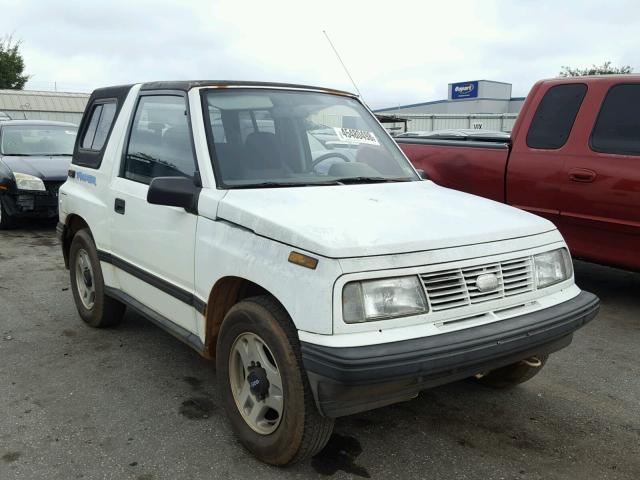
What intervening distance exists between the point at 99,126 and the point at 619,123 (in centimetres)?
417

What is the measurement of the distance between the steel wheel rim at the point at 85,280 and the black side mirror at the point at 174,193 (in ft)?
5.47

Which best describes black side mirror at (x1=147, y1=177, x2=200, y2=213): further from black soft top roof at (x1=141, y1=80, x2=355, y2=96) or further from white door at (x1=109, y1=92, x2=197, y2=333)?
black soft top roof at (x1=141, y1=80, x2=355, y2=96)

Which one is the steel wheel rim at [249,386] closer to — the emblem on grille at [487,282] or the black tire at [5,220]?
the emblem on grille at [487,282]

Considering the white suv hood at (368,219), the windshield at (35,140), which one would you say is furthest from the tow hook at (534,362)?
the windshield at (35,140)

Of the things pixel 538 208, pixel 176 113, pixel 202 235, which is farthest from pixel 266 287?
pixel 538 208

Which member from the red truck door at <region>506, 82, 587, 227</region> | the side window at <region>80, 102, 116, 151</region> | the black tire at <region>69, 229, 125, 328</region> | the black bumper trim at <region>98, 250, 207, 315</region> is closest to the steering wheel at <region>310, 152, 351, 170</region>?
the black bumper trim at <region>98, 250, 207, 315</region>

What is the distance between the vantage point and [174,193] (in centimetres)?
320

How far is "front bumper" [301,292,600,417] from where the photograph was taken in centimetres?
237

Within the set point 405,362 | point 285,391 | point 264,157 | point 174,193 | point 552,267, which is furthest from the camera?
point 264,157

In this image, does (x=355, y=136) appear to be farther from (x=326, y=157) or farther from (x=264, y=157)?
(x=264, y=157)

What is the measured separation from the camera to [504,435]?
3.21 metres

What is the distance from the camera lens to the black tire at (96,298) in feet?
14.7

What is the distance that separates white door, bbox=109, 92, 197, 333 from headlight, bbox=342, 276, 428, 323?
114 cm

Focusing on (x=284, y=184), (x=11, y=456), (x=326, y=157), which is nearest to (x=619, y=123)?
(x=326, y=157)
